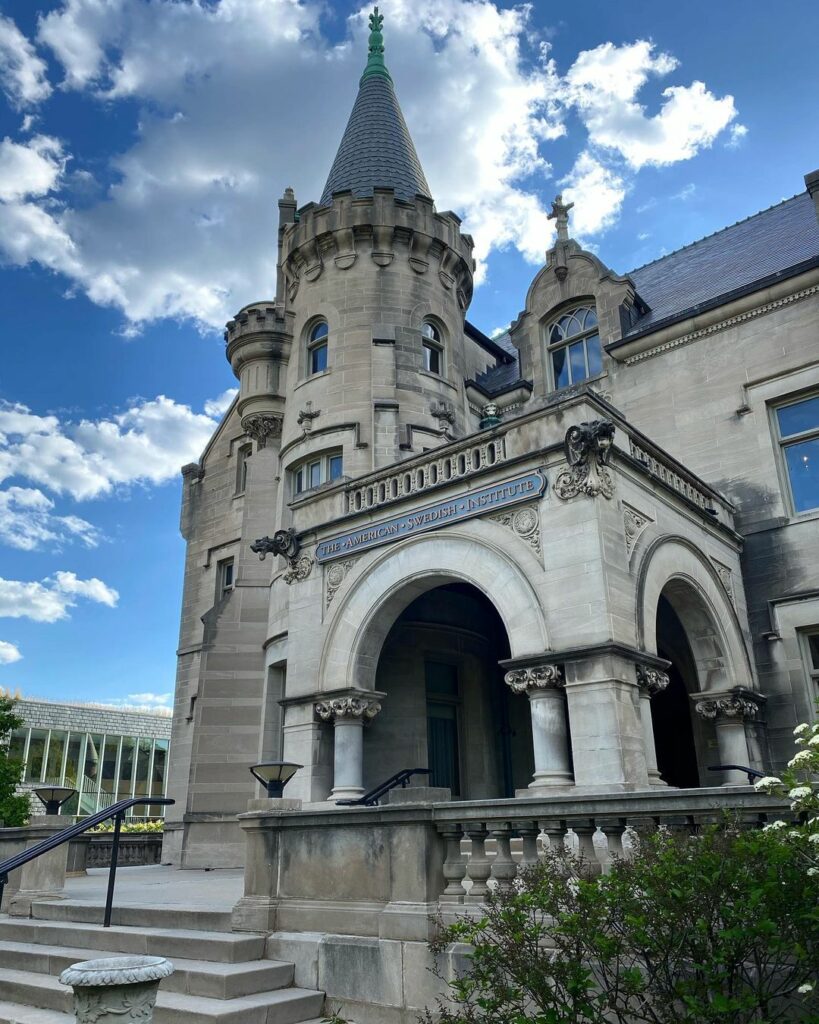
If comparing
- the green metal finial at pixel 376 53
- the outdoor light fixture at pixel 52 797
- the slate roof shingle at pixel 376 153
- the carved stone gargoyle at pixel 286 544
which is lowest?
the outdoor light fixture at pixel 52 797

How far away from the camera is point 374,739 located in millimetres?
14586

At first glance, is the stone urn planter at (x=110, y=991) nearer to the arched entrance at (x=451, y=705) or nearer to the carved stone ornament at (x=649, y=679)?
the carved stone ornament at (x=649, y=679)

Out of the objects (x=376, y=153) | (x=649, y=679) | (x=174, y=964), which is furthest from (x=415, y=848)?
(x=376, y=153)

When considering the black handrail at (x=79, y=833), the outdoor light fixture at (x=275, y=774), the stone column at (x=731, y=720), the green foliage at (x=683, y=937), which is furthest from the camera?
the stone column at (x=731, y=720)

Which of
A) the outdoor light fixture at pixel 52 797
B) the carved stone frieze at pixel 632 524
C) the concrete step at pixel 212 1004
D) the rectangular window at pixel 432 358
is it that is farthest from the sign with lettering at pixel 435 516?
the concrete step at pixel 212 1004

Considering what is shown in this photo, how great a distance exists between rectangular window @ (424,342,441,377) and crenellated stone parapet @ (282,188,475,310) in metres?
1.76

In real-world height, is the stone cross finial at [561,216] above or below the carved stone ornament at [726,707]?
above

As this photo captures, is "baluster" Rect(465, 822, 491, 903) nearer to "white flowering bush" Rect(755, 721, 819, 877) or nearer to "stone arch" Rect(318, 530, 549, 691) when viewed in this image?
"white flowering bush" Rect(755, 721, 819, 877)

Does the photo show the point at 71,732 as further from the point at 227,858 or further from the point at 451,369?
the point at 451,369

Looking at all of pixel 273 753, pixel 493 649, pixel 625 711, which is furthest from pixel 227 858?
pixel 625 711

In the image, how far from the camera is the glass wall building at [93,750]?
47906 mm

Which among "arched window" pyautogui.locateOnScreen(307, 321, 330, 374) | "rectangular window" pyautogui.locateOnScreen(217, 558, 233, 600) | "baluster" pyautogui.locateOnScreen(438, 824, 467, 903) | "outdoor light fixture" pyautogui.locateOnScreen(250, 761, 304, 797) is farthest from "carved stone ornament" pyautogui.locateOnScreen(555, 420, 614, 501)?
"rectangular window" pyautogui.locateOnScreen(217, 558, 233, 600)

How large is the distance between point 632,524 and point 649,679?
2.18 m

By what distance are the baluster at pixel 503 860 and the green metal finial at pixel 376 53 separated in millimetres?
23347
